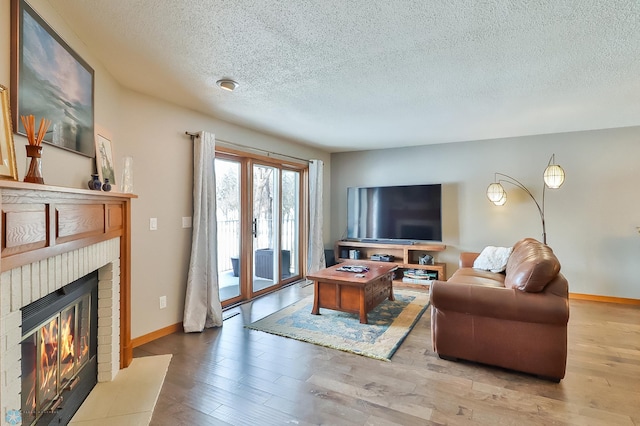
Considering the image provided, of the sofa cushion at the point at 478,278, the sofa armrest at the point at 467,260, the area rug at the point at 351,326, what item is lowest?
the area rug at the point at 351,326

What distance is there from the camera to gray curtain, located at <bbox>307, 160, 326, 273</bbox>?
5477 millimetres

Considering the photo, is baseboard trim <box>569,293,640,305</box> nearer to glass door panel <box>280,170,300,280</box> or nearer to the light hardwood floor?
the light hardwood floor

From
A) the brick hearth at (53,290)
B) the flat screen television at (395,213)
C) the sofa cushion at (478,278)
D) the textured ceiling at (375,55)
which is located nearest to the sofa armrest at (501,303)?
the sofa cushion at (478,278)

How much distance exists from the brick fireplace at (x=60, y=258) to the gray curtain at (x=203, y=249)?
83 cm

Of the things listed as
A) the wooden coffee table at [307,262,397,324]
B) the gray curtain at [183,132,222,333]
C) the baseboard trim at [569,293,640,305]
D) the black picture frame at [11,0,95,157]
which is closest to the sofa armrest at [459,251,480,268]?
the wooden coffee table at [307,262,397,324]

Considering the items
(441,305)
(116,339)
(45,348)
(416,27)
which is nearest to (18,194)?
(45,348)

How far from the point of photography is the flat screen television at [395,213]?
5223 mm

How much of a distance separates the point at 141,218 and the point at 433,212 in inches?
164

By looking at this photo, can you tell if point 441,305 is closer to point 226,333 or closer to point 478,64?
point 478,64

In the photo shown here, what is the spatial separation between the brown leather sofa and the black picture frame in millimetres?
2799

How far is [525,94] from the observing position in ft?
9.83

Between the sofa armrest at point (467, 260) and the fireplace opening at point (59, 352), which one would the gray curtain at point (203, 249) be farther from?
the sofa armrest at point (467, 260)

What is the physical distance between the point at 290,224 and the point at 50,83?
3897 mm

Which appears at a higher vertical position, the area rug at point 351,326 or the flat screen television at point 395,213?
the flat screen television at point 395,213
